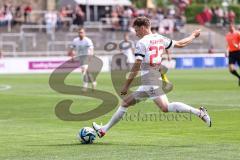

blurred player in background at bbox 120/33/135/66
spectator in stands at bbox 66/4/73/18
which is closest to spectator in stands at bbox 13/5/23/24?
spectator in stands at bbox 66/4/73/18

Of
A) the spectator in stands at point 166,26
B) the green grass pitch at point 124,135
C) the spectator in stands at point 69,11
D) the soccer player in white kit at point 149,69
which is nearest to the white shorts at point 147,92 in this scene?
the soccer player in white kit at point 149,69

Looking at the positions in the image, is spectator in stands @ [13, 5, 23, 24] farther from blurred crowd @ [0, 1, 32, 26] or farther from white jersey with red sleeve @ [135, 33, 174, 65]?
white jersey with red sleeve @ [135, 33, 174, 65]

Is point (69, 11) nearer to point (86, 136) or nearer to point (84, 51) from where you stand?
point (84, 51)

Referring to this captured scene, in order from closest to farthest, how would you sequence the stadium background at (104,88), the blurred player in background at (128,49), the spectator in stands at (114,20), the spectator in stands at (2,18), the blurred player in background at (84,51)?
the stadium background at (104,88)
the blurred player in background at (84,51)
the blurred player in background at (128,49)
the spectator in stands at (2,18)
the spectator in stands at (114,20)

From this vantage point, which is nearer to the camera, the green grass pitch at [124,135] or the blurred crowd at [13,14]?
the green grass pitch at [124,135]

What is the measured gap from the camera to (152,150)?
13.3 meters

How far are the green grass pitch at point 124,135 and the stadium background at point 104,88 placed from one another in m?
0.02

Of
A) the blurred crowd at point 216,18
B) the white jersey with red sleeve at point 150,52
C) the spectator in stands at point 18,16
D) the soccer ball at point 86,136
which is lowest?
the blurred crowd at point 216,18

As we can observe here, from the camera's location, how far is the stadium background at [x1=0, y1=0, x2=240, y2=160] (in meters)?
13.6

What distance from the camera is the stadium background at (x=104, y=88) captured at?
1362 cm

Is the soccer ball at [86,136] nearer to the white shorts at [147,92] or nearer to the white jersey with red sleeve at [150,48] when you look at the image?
the white shorts at [147,92]

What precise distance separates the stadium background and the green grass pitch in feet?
0.05

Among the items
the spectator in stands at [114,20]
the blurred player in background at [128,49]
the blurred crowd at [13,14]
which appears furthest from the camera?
the spectator in stands at [114,20]

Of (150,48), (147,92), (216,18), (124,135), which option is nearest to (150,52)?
(150,48)
